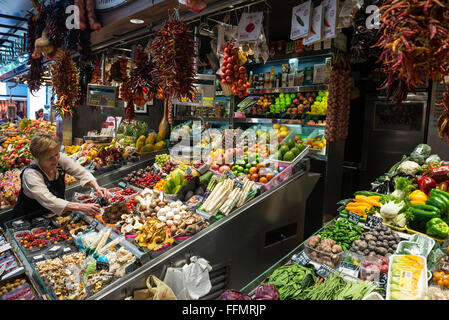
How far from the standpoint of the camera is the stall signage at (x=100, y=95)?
551 cm

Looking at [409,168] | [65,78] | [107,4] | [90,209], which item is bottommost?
[90,209]

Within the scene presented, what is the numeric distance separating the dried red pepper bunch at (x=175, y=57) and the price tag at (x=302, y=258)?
2260mm

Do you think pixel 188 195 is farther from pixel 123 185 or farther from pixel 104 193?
pixel 123 185

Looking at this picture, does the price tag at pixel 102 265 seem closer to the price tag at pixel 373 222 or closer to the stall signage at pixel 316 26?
the price tag at pixel 373 222

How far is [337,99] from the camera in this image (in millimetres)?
4898

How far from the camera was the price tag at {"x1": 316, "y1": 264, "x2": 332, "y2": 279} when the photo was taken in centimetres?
227

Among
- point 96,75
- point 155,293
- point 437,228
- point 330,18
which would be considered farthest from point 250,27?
point 96,75

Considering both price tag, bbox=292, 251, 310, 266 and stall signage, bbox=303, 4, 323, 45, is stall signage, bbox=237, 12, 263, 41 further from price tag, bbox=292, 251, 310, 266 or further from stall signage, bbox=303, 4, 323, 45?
price tag, bbox=292, 251, 310, 266

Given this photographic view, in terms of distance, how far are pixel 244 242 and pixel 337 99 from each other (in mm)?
2898

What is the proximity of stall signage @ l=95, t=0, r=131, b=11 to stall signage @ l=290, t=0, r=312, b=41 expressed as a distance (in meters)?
2.28

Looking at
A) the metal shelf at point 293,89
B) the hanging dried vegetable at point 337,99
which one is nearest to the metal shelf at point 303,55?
the hanging dried vegetable at point 337,99

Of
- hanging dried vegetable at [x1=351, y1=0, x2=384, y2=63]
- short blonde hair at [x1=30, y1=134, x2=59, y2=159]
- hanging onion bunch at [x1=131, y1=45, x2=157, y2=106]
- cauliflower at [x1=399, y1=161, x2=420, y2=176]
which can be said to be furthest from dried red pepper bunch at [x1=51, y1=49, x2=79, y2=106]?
cauliflower at [x1=399, y1=161, x2=420, y2=176]

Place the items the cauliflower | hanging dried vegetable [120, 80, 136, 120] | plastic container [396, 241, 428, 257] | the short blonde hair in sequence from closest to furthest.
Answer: plastic container [396, 241, 428, 257] < the short blonde hair < the cauliflower < hanging dried vegetable [120, 80, 136, 120]
